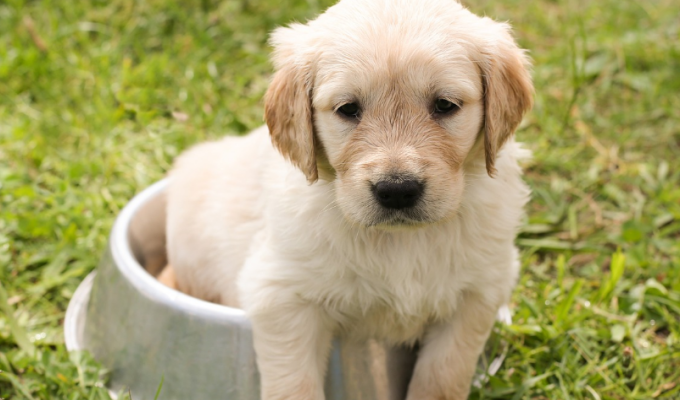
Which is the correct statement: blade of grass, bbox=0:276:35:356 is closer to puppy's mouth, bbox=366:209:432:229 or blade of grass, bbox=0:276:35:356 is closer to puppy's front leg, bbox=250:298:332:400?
puppy's front leg, bbox=250:298:332:400

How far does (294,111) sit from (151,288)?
0.97 m

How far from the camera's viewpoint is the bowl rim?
2.72 meters

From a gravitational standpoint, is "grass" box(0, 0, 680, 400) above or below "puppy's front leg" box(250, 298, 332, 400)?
below

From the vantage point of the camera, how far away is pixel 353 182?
2.19 metres

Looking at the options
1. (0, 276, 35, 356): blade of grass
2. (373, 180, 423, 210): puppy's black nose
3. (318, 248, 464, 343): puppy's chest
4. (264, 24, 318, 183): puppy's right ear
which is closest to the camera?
(373, 180, 423, 210): puppy's black nose

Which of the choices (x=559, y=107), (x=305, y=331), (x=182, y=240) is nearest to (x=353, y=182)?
(x=305, y=331)

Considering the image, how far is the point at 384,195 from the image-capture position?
7.00 ft

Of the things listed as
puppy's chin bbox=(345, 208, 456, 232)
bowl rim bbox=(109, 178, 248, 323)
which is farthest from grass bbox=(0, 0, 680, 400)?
puppy's chin bbox=(345, 208, 456, 232)

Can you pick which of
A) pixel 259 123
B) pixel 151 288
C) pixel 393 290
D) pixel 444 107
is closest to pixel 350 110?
pixel 444 107

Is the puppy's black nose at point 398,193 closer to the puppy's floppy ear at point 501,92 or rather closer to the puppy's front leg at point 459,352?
the puppy's floppy ear at point 501,92

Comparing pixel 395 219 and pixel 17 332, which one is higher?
pixel 395 219

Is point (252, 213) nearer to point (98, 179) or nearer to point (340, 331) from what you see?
point (340, 331)

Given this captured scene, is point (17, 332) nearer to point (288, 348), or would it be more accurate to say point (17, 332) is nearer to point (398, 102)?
point (288, 348)

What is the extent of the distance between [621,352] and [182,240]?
183cm
